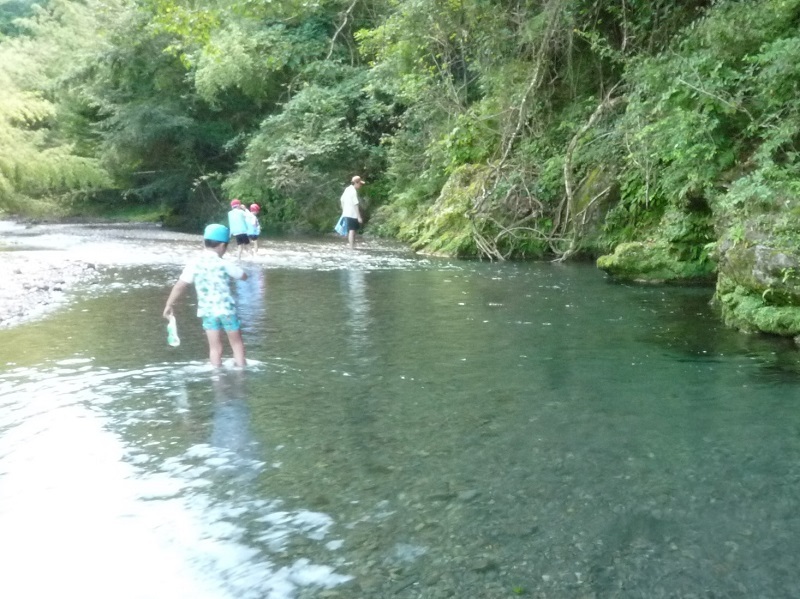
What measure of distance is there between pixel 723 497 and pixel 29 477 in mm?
4078

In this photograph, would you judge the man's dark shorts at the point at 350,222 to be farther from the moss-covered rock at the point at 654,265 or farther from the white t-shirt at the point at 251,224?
the moss-covered rock at the point at 654,265

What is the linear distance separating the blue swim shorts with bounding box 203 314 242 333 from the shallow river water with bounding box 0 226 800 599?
418 mm

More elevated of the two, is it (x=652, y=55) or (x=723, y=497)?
(x=652, y=55)

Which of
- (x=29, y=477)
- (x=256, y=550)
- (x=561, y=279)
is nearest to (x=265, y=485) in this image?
(x=256, y=550)

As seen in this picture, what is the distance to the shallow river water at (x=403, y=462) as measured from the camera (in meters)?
3.92

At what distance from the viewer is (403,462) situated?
5.38 m

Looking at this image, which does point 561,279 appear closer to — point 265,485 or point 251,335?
point 251,335

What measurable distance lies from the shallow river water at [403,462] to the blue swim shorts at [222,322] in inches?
16.4

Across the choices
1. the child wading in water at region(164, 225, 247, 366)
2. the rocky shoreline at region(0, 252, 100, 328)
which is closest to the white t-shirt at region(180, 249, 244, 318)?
the child wading in water at region(164, 225, 247, 366)

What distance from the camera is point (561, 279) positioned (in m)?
14.8

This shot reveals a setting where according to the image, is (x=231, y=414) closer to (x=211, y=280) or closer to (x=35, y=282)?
(x=211, y=280)

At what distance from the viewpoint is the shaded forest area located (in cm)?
1216

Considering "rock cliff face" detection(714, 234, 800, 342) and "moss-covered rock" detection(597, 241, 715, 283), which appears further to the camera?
"moss-covered rock" detection(597, 241, 715, 283)

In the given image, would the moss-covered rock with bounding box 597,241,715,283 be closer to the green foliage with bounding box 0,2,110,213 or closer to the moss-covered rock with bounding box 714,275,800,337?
the moss-covered rock with bounding box 714,275,800,337
